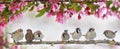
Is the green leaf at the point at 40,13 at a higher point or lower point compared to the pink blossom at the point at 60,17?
higher

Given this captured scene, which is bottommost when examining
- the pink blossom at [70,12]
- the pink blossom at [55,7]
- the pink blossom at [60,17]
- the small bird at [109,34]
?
the small bird at [109,34]

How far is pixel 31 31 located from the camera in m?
1.43

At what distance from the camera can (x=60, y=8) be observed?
4.40 ft

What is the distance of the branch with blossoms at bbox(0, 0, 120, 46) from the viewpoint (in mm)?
1309

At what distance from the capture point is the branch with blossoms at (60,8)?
131cm

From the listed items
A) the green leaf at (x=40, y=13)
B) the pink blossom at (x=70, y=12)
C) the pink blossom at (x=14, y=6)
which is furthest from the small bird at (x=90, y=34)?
the pink blossom at (x=14, y=6)

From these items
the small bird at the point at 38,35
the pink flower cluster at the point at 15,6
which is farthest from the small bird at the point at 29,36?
the pink flower cluster at the point at 15,6

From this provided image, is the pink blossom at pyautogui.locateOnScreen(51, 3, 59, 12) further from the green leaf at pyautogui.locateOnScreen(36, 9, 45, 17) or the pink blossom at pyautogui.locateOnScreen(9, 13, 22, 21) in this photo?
the pink blossom at pyautogui.locateOnScreen(9, 13, 22, 21)

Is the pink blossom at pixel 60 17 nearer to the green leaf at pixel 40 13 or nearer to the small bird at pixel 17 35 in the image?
the green leaf at pixel 40 13

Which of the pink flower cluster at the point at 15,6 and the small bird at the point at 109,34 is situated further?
the small bird at the point at 109,34

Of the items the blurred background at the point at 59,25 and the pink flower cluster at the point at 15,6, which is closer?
the pink flower cluster at the point at 15,6

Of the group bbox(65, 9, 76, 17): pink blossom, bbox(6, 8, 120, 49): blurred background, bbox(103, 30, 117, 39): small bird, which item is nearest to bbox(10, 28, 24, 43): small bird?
bbox(6, 8, 120, 49): blurred background

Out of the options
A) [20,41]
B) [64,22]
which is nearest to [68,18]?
[64,22]

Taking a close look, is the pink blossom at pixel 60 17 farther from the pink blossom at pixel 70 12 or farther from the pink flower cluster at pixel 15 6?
the pink flower cluster at pixel 15 6
